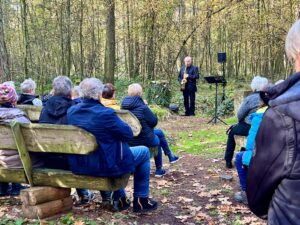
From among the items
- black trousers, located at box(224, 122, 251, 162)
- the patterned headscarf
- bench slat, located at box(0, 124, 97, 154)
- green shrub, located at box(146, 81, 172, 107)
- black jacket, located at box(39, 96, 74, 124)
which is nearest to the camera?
bench slat, located at box(0, 124, 97, 154)

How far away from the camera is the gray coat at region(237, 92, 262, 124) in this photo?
6309 mm

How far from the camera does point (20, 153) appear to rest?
15.2 ft

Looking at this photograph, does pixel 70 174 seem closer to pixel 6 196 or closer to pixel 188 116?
pixel 6 196

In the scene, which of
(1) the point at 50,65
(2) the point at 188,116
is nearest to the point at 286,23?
(2) the point at 188,116

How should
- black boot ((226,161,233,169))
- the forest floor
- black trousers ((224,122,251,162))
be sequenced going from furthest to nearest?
black boot ((226,161,233,169))
black trousers ((224,122,251,162))
the forest floor

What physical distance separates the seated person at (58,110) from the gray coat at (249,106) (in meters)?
2.64

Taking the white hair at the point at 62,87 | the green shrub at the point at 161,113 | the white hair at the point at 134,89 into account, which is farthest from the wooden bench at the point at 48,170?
the green shrub at the point at 161,113

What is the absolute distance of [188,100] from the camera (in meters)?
15.9

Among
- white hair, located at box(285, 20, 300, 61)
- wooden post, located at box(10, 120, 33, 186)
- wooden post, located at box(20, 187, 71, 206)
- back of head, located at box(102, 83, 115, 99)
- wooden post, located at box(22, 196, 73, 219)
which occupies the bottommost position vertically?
wooden post, located at box(22, 196, 73, 219)

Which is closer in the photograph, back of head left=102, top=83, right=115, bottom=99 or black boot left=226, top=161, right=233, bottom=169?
back of head left=102, top=83, right=115, bottom=99

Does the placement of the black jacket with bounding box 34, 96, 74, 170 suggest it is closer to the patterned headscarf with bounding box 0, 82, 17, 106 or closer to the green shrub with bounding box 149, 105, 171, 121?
the patterned headscarf with bounding box 0, 82, 17, 106

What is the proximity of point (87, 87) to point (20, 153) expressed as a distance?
3.22ft

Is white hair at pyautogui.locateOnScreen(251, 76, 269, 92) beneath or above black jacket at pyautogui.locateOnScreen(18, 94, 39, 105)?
above

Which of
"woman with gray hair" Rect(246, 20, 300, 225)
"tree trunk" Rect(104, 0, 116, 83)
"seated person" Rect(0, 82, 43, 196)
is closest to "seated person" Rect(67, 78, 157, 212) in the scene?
"seated person" Rect(0, 82, 43, 196)
